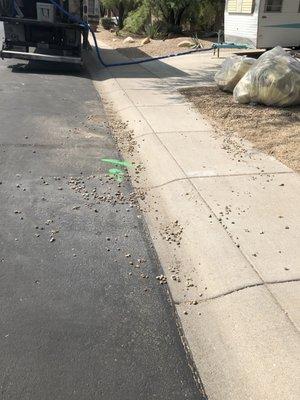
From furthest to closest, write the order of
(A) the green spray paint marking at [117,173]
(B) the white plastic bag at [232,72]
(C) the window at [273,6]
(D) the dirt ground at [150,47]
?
(D) the dirt ground at [150,47], (C) the window at [273,6], (B) the white plastic bag at [232,72], (A) the green spray paint marking at [117,173]

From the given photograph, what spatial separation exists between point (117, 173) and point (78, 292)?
2.62 m

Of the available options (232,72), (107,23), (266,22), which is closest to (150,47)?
(266,22)

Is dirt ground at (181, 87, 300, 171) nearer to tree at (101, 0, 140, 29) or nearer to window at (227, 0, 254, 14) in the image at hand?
window at (227, 0, 254, 14)

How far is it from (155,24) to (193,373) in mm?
22340

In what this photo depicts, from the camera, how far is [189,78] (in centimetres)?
1211

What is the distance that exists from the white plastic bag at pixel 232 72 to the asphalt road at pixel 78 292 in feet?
13.7

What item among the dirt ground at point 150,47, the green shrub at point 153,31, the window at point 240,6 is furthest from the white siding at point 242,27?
the green shrub at point 153,31

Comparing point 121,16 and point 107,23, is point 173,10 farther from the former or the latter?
point 107,23

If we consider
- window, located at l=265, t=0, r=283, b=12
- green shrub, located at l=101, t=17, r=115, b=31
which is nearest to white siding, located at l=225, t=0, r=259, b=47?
window, located at l=265, t=0, r=283, b=12

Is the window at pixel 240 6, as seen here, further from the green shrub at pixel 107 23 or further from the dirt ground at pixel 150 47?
the green shrub at pixel 107 23

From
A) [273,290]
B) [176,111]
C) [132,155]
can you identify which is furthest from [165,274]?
[176,111]

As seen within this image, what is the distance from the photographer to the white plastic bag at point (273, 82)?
26.9 ft

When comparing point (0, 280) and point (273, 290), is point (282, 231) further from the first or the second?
point (0, 280)

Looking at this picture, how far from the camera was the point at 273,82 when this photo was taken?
26.9 feet
